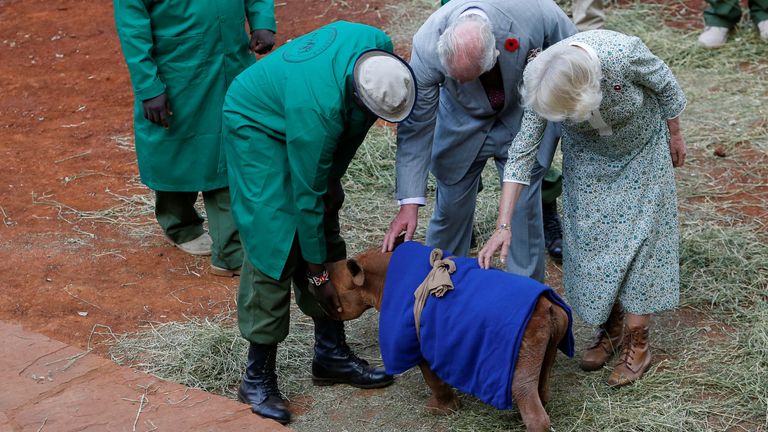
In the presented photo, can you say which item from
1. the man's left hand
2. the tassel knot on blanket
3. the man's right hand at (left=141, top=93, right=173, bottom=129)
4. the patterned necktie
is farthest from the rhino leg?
the man's left hand

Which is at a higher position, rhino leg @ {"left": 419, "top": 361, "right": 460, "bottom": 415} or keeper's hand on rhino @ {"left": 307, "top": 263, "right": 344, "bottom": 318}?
keeper's hand on rhino @ {"left": 307, "top": 263, "right": 344, "bottom": 318}

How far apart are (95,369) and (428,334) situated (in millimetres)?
1482

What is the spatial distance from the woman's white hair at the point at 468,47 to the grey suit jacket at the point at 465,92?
0.24m

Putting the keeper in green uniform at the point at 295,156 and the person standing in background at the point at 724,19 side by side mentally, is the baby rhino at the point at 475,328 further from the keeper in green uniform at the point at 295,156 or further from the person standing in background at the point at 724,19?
the person standing in background at the point at 724,19

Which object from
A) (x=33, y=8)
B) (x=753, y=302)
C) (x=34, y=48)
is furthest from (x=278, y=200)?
(x=33, y=8)

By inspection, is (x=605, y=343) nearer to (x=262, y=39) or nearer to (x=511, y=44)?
(x=511, y=44)

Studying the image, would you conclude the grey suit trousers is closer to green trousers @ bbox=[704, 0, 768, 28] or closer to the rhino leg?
the rhino leg

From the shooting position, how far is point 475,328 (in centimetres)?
365

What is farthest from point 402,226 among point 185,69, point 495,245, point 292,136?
point 185,69

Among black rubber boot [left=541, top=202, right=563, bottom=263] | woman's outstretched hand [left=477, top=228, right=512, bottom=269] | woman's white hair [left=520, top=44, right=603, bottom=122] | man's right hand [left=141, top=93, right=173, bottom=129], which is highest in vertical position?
woman's white hair [left=520, top=44, right=603, bottom=122]

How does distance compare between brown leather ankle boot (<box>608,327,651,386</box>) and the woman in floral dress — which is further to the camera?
brown leather ankle boot (<box>608,327,651,386</box>)

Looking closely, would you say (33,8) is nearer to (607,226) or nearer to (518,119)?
(518,119)

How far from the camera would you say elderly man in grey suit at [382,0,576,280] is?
13.1 feet

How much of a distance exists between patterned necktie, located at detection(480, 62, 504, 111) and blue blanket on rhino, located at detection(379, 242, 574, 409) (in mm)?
845
